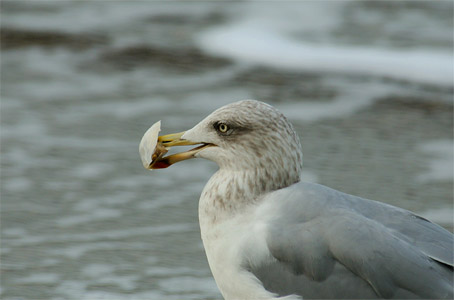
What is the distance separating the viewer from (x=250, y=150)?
314 cm

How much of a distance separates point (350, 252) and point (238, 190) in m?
0.48

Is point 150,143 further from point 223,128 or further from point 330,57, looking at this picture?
point 330,57

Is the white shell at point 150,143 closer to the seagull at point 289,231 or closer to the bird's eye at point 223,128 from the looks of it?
the seagull at point 289,231

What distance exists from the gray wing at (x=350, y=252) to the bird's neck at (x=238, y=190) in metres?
0.12

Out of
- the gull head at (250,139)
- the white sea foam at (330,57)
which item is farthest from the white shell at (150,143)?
the white sea foam at (330,57)

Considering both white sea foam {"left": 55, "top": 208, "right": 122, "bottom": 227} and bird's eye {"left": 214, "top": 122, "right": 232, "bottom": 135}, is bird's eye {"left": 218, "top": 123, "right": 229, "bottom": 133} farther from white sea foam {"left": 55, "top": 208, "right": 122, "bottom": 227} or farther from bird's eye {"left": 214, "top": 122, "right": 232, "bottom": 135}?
white sea foam {"left": 55, "top": 208, "right": 122, "bottom": 227}

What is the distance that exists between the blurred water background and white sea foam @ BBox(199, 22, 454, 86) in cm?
2

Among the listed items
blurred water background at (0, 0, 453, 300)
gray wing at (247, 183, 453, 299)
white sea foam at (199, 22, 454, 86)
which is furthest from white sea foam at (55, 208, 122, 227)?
white sea foam at (199, 22, 454, 86)

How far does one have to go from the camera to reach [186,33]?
778 centimetres

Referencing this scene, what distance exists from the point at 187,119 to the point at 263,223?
2800 millimetres

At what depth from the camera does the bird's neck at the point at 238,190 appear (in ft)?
10.1

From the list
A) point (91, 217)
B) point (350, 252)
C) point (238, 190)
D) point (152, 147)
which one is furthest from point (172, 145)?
point (91, 217)

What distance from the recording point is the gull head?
3.12m

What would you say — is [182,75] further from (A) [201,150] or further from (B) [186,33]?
(A) [201,150]
